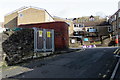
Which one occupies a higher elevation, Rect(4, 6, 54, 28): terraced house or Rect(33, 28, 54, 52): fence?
Rect(4, 6, 54, 28): terraced house

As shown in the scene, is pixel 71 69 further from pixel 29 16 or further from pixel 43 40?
pixel 29 16

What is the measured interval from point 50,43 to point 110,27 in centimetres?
4059

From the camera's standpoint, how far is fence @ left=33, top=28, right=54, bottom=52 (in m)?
13.1

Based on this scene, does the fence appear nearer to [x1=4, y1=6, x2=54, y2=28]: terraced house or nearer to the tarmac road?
the tarmac road

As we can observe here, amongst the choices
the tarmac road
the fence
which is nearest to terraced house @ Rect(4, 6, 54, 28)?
the fence

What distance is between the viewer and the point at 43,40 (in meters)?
14.1

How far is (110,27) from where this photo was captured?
1997 inches

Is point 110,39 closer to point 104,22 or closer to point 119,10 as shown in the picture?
point 119,10

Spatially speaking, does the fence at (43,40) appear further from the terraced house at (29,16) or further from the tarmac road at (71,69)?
the terraced house at (29,16)

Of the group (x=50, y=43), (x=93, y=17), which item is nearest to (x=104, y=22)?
(x=93, y=17)

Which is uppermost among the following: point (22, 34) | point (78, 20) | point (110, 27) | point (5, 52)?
point (78, 20)

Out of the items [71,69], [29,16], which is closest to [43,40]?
[71,69]

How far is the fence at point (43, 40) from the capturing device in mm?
13063

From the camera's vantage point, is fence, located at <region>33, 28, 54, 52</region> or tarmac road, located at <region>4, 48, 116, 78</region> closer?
tarmac road, located at <region>4, 48, 116, 78</region>
